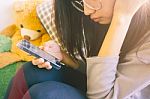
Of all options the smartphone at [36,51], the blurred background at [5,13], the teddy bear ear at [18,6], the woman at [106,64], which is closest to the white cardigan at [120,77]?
the woman at [106,64]

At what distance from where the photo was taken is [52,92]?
70cm

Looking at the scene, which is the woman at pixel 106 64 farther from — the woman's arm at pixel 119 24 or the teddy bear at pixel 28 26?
the teddy bear at pixel 28 26

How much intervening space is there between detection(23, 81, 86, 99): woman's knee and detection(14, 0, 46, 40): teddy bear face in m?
0.69

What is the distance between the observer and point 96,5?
29.5 inches

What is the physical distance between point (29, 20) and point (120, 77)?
2.48ft

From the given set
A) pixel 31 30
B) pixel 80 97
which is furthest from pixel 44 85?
pixel 31 30

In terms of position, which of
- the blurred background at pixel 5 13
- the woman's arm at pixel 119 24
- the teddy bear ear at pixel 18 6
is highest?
the woman's arm at pixel 119 24

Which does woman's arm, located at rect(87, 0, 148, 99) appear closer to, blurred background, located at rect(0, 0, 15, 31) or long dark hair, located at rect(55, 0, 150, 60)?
long dark hair, located at rect(55, 0, 150, 60)

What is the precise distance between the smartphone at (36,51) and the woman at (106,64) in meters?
0.02

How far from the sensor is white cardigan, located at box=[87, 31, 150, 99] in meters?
0.72

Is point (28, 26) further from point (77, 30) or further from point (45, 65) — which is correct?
point (45, 65)

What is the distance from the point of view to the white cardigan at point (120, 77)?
2.35 feet

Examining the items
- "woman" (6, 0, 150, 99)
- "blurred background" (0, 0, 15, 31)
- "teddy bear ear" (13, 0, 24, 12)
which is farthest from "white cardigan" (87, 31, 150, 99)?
"blurred background" (0, 0, 15, 31)

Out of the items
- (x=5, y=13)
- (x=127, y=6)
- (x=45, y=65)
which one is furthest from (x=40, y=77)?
(x=5, y=13)
